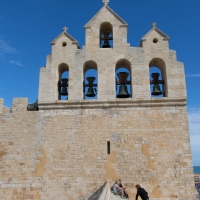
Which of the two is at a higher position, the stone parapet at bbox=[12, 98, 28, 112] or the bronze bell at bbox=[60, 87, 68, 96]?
the bronze bell at bbox=[60, 87, 68, 96]

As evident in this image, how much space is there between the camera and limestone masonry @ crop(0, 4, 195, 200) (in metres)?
8.52

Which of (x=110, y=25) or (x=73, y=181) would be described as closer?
(x=73, y=181)

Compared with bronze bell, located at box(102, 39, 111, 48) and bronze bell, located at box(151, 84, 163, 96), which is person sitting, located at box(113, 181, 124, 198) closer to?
bronze bell, located at box(151, 84, 163, 96)

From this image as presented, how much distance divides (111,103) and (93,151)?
187cm

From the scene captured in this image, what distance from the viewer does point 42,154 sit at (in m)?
8.93

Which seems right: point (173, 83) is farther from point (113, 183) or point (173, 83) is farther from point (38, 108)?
point (38, 108)

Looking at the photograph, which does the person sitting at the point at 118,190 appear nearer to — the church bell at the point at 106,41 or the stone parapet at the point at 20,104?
the stone parapet at the point at 20,104

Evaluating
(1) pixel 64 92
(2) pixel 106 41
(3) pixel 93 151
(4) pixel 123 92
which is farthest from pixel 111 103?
(2) pixel 106 41

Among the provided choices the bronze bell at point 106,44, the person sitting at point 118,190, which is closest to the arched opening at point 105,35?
the bronze bell at point 106,44

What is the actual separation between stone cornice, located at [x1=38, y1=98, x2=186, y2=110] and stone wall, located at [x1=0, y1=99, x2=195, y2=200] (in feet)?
0.17

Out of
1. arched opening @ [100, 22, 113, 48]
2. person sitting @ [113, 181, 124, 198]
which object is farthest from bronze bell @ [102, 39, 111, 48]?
person sitting @ [113, 181, 124, 198]

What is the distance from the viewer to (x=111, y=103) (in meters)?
9.34

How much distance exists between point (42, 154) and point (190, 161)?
5.16 meters

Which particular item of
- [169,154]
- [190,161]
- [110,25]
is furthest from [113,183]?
[110,25]
